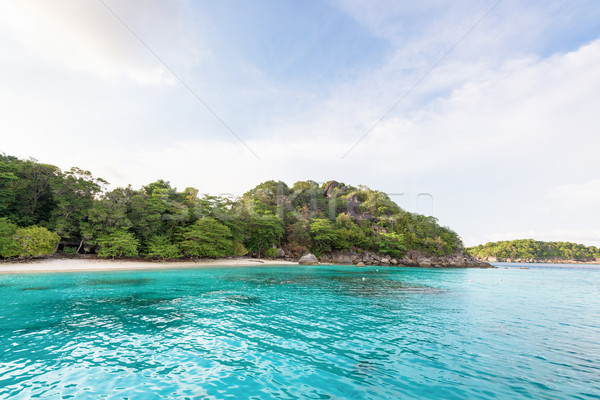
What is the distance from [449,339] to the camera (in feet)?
26.9

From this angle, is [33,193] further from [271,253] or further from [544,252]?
[544,252]

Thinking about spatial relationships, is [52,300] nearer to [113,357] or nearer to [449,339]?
[113,357]

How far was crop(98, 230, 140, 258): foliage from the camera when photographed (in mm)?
30938

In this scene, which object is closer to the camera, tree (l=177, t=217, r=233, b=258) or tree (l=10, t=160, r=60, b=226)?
tree (l=10, t=160, r=60, b=226)

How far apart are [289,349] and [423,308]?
8904mm

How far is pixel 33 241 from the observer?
26266 mm

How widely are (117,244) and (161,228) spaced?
6.96 m

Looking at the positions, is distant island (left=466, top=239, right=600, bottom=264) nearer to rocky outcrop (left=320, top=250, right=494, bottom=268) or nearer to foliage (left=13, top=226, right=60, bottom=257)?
rocky outcrop (left=320, top=250, right=494, bottom=268)

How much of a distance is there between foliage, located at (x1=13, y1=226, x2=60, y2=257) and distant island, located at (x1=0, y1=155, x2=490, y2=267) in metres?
0.07

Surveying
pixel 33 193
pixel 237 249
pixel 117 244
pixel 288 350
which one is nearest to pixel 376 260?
pixel 237 249

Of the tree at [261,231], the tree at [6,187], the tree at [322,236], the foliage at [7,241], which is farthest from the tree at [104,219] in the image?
the tree at [322,236]

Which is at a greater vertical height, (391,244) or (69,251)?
(391,244)

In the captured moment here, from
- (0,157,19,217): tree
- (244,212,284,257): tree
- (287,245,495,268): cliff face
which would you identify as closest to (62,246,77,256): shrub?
(0,157,19,217): tree

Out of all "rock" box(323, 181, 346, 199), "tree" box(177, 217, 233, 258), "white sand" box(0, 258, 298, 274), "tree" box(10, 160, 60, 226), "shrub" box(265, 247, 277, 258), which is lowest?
"white sand" box(0, 258, 298, 274)
